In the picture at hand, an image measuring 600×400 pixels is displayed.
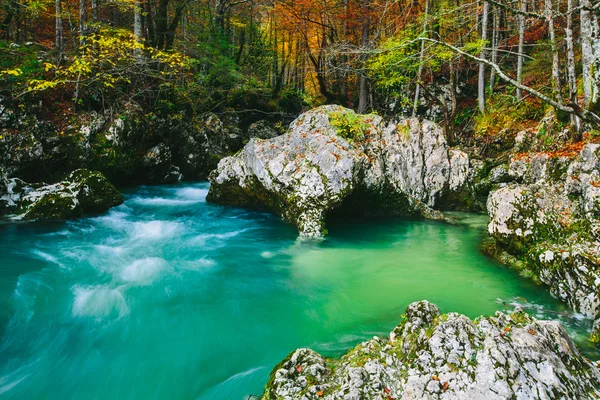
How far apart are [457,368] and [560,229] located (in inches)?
190

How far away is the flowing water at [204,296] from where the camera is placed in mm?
4184

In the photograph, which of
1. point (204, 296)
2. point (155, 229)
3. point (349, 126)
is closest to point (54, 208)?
point (155, 229)

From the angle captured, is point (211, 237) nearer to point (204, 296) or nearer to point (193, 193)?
point (204, 296)

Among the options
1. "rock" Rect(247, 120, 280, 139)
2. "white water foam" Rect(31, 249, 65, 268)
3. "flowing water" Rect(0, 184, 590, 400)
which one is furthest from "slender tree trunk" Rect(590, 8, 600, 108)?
"rock" Rect(247, 120, 280, 139)

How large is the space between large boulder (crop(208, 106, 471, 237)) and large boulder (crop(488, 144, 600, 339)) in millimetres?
3463

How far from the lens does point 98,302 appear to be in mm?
5773

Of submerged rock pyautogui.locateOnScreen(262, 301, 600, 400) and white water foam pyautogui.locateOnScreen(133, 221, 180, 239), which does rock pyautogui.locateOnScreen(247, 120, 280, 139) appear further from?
submerged rock pyautogui.locateOnScreen(262, 301, 600, 400)

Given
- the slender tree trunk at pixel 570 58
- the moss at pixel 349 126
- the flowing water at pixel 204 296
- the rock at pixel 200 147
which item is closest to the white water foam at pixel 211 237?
the flowing water at pixel 204 296

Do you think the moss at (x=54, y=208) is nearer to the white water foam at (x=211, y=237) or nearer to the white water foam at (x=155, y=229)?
the white water foam at (x=155, y=229)

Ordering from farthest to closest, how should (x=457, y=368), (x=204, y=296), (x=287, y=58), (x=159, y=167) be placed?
(x=287, y=58), (x=159, y=167), (x=204, y=296), (x=457, y=368)

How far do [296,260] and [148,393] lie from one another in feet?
13.6

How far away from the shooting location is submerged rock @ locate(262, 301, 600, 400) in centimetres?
246

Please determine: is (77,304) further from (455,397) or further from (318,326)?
(455,397)

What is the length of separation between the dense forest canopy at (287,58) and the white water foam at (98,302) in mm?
7281
